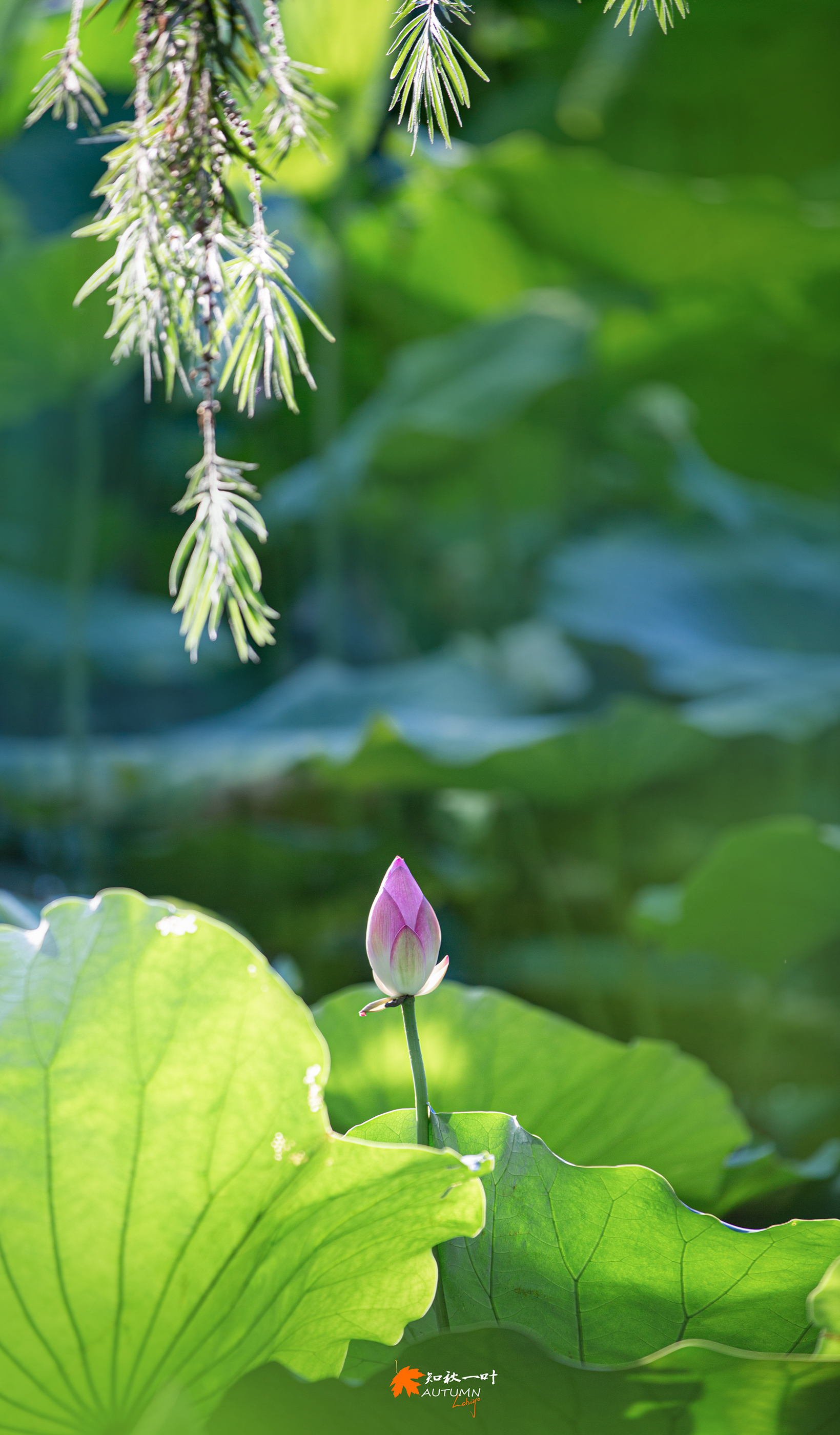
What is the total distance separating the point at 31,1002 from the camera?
0.25 metres

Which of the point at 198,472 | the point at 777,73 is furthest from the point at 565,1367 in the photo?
the point at 777,73

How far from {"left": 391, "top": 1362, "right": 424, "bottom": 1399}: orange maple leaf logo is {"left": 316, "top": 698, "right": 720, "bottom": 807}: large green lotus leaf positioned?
625 millimetres

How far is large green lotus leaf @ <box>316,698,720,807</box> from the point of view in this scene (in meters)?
0.90

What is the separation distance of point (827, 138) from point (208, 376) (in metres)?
1.88

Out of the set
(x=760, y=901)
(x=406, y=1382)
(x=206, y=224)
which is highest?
(x=206, y=224)

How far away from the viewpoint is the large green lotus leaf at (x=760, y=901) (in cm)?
74

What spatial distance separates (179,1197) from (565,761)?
726 mm

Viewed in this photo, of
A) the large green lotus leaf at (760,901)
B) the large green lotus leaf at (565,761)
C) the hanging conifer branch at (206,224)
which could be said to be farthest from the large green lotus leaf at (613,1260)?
the large green lotus leaf at (565,761)

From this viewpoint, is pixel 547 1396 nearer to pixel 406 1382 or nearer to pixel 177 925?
pixel 406 1382

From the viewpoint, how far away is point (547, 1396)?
0.24 metres

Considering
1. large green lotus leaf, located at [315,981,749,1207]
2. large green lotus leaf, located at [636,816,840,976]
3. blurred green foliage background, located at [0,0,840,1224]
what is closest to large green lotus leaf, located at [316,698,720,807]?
blurred green foliage background, located at [0,0,840,1224]

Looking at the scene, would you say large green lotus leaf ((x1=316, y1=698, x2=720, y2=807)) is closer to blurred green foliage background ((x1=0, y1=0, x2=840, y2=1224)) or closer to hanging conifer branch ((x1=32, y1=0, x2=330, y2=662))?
blurred green foliage background ((x1=0, y1=0, x2=840, y2=1224))

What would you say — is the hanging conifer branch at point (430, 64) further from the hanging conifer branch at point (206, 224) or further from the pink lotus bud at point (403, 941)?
the pink lotus bud at point (403, 941)

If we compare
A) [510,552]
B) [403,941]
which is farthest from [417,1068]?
[510,552]
